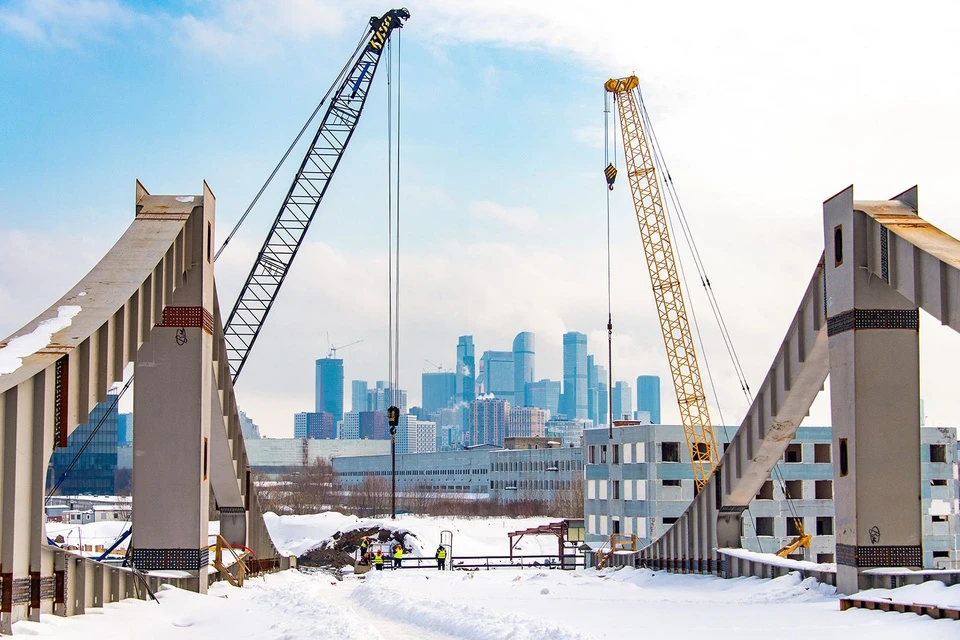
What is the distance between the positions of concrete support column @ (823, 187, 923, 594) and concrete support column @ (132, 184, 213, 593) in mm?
13947

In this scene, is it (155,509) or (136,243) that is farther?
(155,509)

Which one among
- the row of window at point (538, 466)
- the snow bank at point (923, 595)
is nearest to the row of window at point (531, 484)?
the row of window at point (538, 466)

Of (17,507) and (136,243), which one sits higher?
(136,243)

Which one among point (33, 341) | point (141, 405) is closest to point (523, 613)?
point (33, 341)

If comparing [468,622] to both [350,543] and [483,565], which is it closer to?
[483,565]

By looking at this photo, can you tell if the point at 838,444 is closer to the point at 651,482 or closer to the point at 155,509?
the point at 155,509

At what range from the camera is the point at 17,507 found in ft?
53.6

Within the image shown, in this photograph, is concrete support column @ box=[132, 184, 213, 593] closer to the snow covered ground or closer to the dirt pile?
the snow covered ground

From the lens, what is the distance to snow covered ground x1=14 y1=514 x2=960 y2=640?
17.4 m

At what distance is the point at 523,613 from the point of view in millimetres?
20141

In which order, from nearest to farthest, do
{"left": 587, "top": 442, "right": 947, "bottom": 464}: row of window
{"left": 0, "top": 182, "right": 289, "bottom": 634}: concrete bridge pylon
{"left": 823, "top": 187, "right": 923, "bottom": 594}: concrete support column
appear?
1. {"left": 0, "top": 182, "right": 289, "bottom": 634}: concrete bridge pylon
2. {"left": 823, "top": 187, "right": 923, "bottom": 594}: concrete support column
3. {"left": 587, "top": 442, "right": 947, "bottom": 464}: row of window

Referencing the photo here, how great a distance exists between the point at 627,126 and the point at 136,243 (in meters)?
62.7

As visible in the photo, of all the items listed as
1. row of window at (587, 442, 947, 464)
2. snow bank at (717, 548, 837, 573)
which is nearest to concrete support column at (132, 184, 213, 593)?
snow bank at (717, 548, 837, 573)

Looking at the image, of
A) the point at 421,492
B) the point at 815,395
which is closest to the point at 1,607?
the point at 815,395
